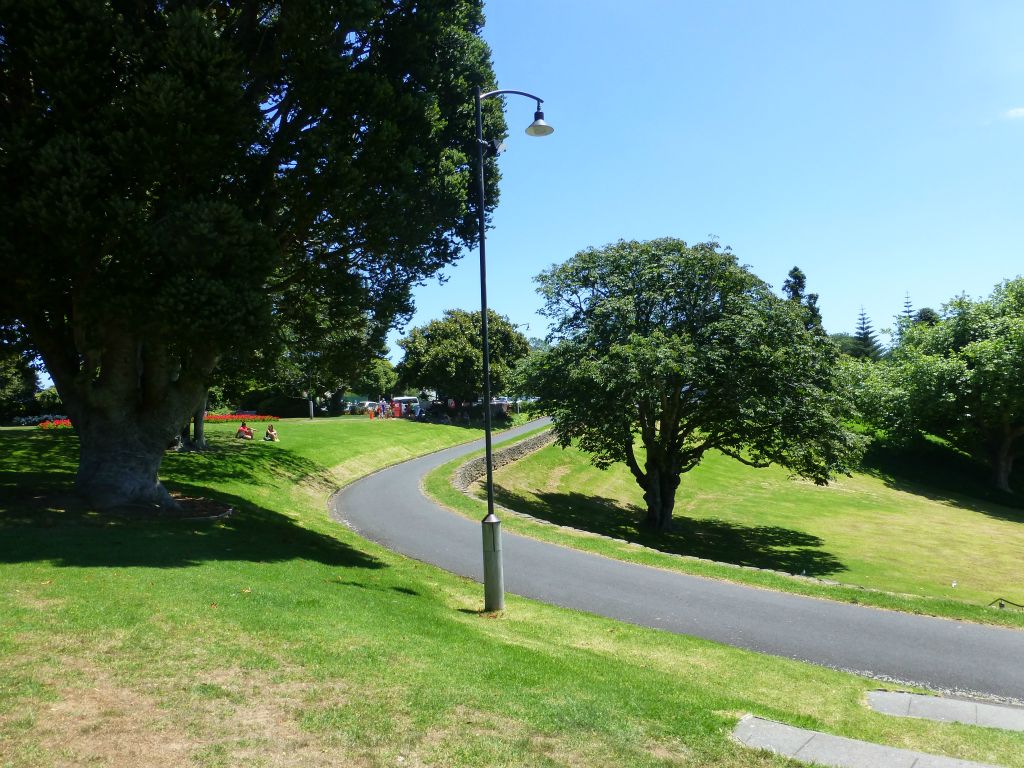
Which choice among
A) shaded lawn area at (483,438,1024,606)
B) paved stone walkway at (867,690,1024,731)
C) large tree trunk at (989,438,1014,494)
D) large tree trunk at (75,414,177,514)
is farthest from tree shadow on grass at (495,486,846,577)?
large tree trunk at (989,438,1014,494)

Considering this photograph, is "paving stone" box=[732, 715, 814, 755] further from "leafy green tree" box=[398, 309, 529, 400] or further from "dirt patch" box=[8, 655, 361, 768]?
"leafy green tree" box=[398, 309, 529, 400]

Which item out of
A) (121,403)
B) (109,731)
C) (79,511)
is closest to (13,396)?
(121,403)

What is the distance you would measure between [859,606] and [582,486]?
24.9 m

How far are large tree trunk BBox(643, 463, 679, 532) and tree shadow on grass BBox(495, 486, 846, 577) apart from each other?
0.53m

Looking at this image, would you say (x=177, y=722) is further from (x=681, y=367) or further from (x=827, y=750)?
(x=681, y=367)

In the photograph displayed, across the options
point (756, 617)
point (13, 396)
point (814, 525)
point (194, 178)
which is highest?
point (194, 178)

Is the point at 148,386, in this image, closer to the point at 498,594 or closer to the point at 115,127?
the point at 115,127

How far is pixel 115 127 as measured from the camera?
11.6 metres

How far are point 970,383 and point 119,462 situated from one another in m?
48.1

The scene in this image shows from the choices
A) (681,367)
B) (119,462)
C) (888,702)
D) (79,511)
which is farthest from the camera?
(681,367)

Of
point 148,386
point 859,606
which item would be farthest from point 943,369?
point 148,386

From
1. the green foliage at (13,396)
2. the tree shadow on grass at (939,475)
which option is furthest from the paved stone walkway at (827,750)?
the green foliage at (13,396)

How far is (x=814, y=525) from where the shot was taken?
30016 mm

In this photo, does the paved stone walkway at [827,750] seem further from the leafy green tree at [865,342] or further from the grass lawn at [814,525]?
the leafy green tree at [865,342]
